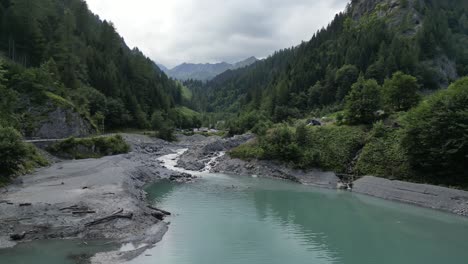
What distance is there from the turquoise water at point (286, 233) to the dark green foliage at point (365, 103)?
1871 cm

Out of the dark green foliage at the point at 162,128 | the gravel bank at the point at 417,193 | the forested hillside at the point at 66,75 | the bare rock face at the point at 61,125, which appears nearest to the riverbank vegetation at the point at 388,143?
the gravel bank at the point at 417,193

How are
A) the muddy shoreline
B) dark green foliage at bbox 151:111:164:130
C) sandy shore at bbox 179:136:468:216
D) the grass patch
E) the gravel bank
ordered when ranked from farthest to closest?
1. dark green foliage at bbox 151:111:164:130
2. the grass patch
3. sandy shore at bbox 179:136:468:216
4. the gravel bank
5. the muddy shoreline

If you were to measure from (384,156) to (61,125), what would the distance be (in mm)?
55433

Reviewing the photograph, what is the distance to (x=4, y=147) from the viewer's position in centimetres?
3222

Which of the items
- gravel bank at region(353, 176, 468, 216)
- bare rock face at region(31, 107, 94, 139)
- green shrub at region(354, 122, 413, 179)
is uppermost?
bare rock face at region(31, 107, 94, 139)

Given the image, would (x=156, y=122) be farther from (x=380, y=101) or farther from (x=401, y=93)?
(x=401, y=93)

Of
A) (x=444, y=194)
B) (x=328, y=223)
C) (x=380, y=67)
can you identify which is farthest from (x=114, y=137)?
(x=380, y=67)

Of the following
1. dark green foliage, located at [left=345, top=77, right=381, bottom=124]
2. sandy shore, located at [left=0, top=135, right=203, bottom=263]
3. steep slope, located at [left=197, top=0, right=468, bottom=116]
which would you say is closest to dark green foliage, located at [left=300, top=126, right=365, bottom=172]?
dark green foliage, located at [left=345, top=77, right=381, bottom=124]

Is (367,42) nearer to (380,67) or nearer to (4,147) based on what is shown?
(380,67)

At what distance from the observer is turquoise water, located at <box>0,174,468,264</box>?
862 inches

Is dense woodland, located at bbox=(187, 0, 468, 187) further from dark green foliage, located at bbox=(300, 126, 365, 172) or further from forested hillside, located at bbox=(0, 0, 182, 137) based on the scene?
forested hillside, located at bbox=(0, 0, 182, 137)

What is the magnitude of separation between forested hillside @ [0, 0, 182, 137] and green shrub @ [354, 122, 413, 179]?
49800 millimetres

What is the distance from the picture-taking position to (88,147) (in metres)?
58.5

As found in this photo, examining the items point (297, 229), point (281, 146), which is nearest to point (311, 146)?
point (281, 146)
